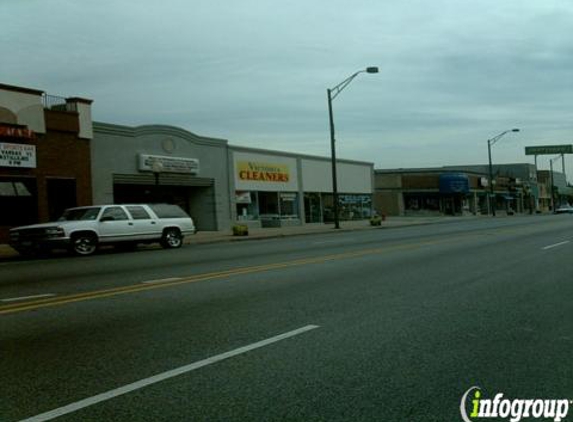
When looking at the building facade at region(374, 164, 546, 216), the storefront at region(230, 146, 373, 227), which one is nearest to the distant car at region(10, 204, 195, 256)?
the storefront at region(230, 146, 373, 227)

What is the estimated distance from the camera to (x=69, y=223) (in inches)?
789

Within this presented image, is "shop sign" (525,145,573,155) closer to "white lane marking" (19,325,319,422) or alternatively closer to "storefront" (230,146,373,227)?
"storefront" (230,146,373,227)

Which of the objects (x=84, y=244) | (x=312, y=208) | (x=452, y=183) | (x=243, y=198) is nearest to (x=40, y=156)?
(x=84, y=244)

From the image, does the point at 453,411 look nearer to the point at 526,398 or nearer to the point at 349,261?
the point at 526,398

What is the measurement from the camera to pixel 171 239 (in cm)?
2353

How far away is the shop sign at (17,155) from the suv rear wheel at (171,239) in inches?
269

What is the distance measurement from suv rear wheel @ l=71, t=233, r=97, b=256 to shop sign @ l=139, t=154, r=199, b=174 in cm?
1016

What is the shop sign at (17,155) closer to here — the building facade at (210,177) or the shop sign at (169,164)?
the building facade at (210,177)

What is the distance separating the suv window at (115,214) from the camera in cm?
2123

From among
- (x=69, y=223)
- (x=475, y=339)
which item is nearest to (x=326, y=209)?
(x=69, y=223)

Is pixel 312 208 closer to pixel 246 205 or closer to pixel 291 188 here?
pixel 291 188

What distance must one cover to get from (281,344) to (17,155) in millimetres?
21507

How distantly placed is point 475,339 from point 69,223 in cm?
1593

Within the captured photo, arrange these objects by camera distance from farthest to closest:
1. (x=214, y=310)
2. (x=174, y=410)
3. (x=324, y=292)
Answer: (x=324, y=292) < (x=214, y=310) < (x=174, y=410)
